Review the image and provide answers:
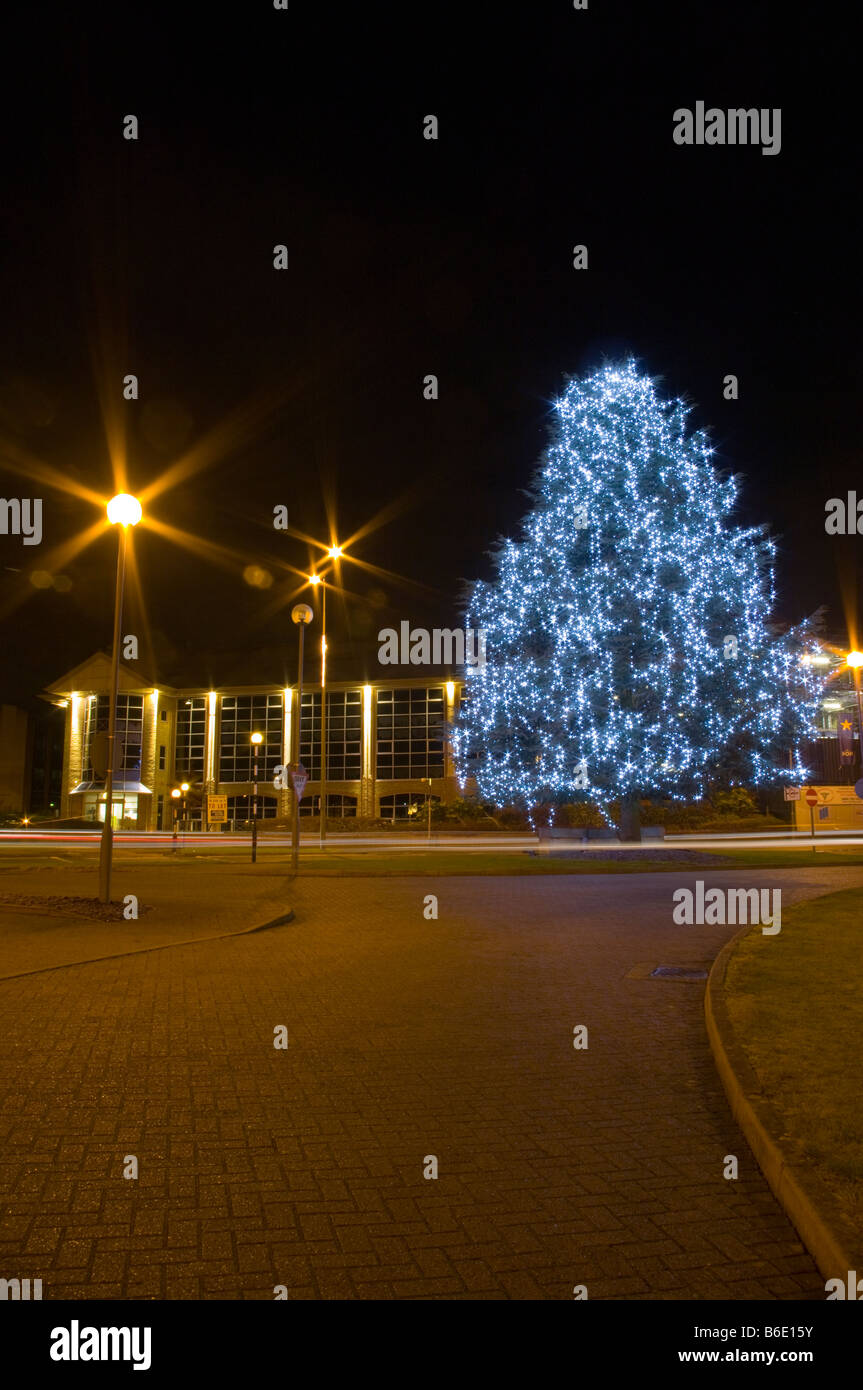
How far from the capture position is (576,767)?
27875mm

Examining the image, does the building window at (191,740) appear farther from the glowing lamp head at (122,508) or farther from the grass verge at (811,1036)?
the grass verge at (811,1036)

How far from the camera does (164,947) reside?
11.7 meters

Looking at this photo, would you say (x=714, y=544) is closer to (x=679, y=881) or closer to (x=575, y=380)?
(x=575, y=380)

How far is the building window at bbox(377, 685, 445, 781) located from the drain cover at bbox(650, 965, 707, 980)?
153ft

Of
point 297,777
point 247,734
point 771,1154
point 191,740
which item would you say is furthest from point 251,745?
point 771,1154

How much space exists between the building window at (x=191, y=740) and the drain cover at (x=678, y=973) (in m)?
55.6

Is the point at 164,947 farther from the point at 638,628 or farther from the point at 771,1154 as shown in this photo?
the point at 638,628

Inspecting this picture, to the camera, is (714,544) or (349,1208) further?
(714,544)

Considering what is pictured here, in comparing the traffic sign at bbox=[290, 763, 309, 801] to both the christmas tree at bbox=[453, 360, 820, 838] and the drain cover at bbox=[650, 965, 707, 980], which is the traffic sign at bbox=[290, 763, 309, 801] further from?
the drain cover at bbox=[650, 965, 707, 980]

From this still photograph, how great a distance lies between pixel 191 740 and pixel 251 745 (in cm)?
428

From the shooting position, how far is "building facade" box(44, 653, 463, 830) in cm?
5834

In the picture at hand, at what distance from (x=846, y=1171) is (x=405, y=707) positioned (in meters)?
54.8

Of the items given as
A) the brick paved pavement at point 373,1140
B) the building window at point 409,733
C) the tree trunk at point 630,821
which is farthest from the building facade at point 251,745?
the brick paved pavement at point 373,1140

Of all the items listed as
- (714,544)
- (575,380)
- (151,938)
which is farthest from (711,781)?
(151,938)
